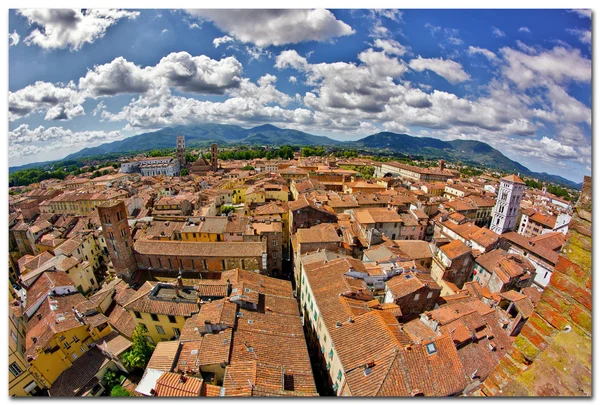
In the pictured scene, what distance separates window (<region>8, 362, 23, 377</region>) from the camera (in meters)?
15.8

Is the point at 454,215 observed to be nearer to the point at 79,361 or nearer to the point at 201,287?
the point at 201,287

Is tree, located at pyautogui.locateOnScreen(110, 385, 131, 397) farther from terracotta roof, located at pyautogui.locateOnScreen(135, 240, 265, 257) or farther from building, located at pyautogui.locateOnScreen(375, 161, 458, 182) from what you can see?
building, located at pyautogui.locateOnScreen(375, 161, 458, 182)

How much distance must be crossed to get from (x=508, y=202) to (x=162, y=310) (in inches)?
2032

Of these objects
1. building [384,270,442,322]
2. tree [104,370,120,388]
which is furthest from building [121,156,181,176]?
building [384,270,442,322]

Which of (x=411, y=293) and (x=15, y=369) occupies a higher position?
(x=411, y=293)

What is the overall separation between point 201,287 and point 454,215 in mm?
40670

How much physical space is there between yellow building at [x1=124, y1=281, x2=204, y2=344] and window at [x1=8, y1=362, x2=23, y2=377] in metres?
6.12

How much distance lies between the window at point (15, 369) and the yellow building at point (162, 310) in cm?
612

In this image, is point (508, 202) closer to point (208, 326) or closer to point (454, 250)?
point (454, 250)

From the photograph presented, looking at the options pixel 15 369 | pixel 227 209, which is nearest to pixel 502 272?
pixel 15 369

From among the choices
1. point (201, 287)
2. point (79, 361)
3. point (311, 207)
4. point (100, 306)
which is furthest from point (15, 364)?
point (311, 207)

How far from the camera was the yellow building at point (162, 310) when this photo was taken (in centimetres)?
1997

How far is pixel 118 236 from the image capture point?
26.8 m

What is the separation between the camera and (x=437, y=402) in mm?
5438
